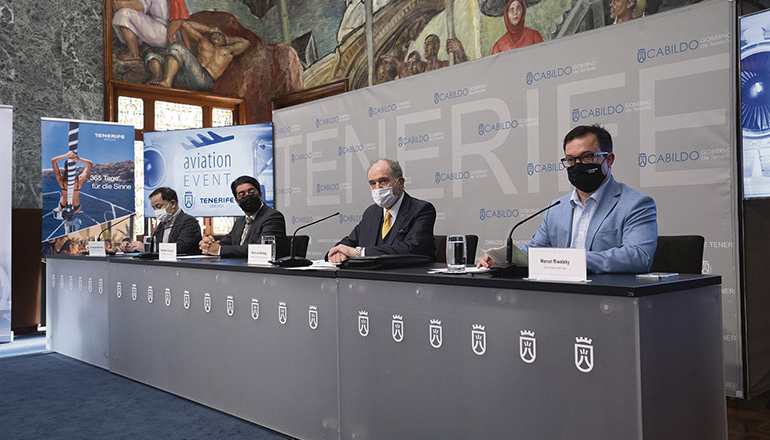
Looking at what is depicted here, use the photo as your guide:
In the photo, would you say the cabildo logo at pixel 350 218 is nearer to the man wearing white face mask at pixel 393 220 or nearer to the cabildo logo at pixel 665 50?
the man wearing white face mask at pixel 393 220

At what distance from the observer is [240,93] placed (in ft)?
25.3

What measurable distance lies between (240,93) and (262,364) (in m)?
5.71

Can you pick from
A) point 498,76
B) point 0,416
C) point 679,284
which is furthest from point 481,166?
point 0,416

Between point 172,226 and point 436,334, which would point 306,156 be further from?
point 436,334

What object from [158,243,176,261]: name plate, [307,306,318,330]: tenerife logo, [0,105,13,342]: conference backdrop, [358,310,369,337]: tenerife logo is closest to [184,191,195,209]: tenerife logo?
[0,105,13,342]: conference backdrop

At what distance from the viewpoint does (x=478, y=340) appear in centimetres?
186

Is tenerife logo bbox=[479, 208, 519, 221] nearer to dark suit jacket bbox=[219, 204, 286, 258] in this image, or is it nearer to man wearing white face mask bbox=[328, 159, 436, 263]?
man wearing white face mask bbox=[328, 159, 436, 263]

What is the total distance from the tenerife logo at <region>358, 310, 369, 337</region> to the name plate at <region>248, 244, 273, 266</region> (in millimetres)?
732

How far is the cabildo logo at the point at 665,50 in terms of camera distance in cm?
321

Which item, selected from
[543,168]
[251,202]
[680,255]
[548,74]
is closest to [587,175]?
[680,255]

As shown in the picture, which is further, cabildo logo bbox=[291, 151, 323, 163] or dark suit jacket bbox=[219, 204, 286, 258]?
cabildo logo bbox=[291, 151, 323, 163]

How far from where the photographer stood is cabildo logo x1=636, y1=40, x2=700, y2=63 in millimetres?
3215

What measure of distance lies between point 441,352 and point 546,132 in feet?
7.74

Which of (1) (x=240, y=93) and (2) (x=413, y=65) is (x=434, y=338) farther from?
(1) (x=240, y=93)
